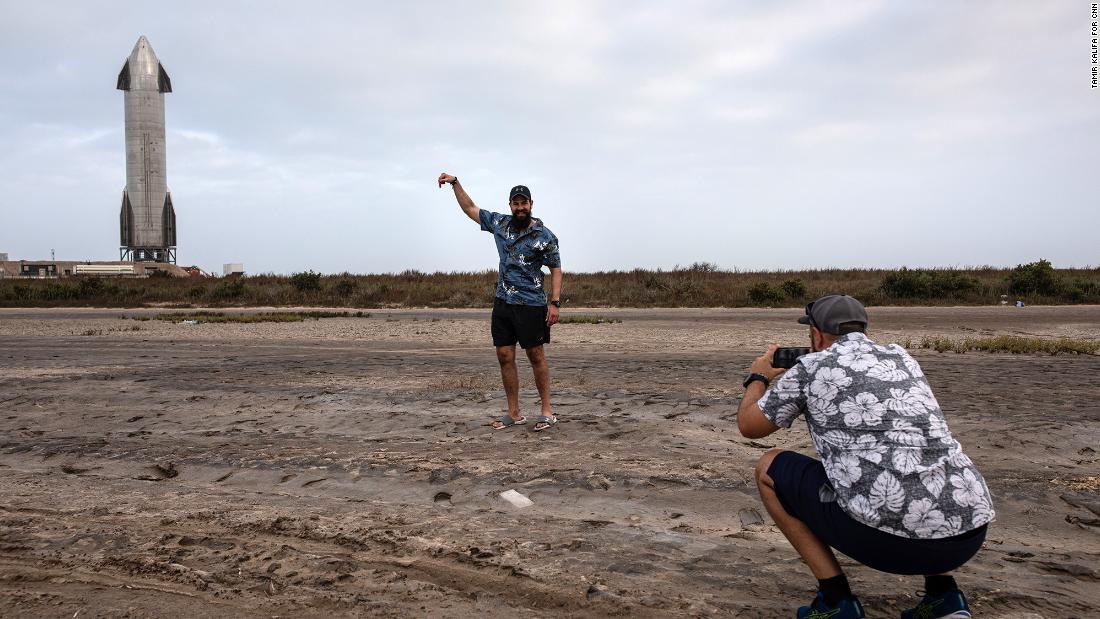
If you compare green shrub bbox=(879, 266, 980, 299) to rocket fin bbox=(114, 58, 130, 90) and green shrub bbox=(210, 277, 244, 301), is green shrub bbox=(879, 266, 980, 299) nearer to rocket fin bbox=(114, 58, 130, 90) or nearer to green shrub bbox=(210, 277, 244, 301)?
green shrub bbox=(210, 277, 244, 301)

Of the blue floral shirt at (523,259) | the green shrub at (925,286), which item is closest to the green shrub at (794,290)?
the green shrub at (925,286)

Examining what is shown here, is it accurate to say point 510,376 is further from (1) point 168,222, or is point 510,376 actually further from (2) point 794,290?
(1) point 168,222

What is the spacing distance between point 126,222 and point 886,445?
67383mm

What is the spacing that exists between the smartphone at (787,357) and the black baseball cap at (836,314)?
117 mm

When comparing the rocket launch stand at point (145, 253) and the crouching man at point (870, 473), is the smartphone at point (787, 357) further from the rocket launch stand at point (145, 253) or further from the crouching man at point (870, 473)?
the rocket launch stand at point (145, 253)

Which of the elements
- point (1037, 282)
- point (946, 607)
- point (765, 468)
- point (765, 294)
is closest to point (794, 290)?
point (765, 294)

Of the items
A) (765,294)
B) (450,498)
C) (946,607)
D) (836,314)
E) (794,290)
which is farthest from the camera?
(794,290)

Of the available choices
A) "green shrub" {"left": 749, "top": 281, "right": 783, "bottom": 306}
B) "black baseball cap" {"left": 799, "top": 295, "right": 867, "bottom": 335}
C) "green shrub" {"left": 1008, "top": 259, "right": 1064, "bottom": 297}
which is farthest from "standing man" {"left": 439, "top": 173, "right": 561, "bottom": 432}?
"green shrub" {"left": 1008, "top": 259, "right": 1064, "bottom": 297}

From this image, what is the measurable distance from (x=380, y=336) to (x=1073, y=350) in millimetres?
12471

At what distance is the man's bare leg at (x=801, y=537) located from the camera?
8.25 ft

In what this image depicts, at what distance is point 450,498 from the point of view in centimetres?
409

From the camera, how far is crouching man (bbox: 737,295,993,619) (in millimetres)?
Result: 2205

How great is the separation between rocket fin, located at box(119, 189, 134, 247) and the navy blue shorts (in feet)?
218

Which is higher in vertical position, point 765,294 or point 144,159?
point 144,159
